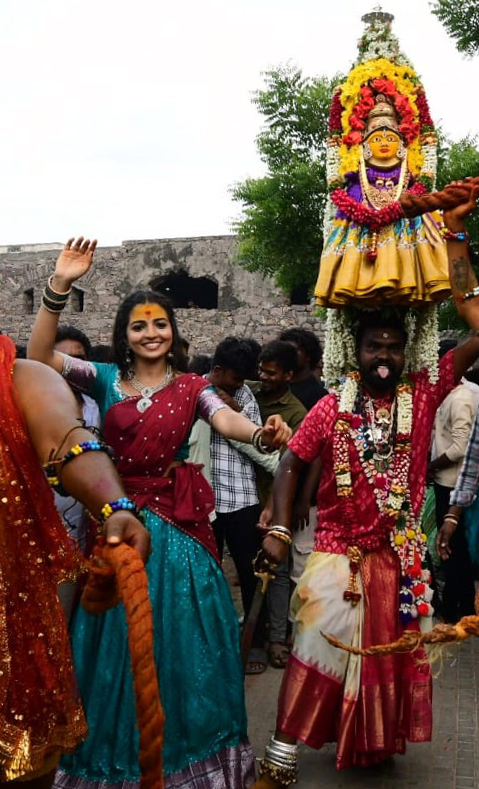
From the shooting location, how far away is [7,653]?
83.6 inches

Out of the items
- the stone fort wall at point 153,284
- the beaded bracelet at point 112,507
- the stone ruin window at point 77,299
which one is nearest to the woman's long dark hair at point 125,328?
the beaded bracelet at point 112,507

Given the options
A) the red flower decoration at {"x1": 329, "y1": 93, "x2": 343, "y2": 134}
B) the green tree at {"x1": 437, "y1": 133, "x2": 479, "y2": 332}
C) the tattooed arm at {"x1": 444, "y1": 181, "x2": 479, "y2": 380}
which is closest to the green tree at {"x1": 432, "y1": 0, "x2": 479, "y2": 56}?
the green tree at {"x1": 437, "y1": 133, "x2": 479, "y2": 332}

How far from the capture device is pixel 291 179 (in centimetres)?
1243

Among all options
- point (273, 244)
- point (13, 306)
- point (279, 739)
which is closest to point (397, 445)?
point (279, 739)

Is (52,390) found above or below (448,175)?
below

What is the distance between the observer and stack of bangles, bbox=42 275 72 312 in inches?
147

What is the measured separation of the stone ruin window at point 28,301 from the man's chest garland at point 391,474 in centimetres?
1743

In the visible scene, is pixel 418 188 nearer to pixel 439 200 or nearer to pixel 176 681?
pixel 439 200

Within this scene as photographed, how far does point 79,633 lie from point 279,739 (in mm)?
994

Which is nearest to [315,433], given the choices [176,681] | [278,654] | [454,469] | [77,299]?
[176,681]

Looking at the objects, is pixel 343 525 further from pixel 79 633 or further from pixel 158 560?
pixel 79 633

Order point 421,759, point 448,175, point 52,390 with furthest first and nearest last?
point 448,175 < point 421,759 < point 52,390

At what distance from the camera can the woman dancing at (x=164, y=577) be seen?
3592mm

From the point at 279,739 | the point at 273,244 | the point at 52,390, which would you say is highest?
the point at 273,244
